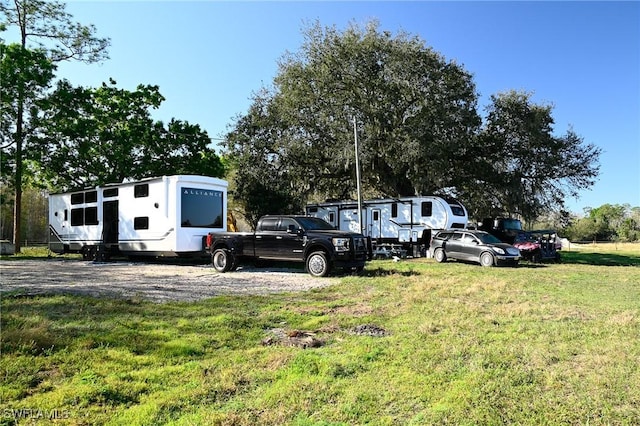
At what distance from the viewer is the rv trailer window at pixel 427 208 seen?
2102 centimetres

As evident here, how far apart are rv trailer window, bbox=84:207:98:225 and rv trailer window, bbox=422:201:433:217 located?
47.3 feet

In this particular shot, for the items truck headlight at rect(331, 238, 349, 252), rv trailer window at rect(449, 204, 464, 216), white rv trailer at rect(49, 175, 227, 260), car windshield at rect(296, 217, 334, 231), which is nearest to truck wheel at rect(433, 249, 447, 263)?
rv trailer window at rect(449, 204, 464, 216)

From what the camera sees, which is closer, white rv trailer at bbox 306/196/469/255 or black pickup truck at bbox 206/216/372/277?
black pickup truck at bbox 206/216/372/277

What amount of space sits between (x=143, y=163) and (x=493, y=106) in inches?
788

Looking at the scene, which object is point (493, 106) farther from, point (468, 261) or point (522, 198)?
point (468, 261)

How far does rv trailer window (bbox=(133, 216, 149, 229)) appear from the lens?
50.8 ft

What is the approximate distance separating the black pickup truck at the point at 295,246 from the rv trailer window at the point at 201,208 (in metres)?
1.14

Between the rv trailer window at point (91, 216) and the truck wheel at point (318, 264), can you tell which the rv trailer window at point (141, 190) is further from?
the truck wheel at point (318, 264)

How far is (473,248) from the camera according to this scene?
17.8 m

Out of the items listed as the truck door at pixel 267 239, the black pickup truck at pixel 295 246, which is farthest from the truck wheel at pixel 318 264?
the truck door at pixel 267 239

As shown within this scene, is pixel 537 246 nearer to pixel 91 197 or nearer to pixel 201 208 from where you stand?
pixel 201 208

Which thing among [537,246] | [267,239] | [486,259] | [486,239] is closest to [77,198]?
[267,239]

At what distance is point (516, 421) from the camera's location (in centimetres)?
329

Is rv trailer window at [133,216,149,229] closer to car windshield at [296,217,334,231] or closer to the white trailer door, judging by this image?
car windshield at [296,217,334,231]
